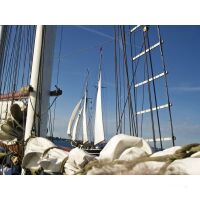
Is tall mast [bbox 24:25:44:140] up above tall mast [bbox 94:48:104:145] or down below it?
below

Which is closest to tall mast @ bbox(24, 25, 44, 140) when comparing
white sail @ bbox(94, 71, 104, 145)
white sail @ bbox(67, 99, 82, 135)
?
white sail @ bbox(94, 71, 104, 145)

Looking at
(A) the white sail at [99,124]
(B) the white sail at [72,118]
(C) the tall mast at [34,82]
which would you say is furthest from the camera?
(B) the white sail at [72,118]

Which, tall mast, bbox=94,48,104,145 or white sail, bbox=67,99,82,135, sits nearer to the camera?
tall mast, bbox=94,48,104,145

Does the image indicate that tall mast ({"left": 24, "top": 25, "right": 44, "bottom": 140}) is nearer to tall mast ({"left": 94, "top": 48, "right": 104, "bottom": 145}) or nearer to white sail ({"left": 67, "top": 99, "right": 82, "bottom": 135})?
tall mast ({"left": 94, "top": 48, "right": 104, "bottom": 145})

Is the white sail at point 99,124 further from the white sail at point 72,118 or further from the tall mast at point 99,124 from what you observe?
the white sail at point 72,118

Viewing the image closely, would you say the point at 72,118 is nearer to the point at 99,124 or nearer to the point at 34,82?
the point at 99,124

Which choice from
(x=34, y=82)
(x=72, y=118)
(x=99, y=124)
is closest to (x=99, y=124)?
(x=99, y=124)

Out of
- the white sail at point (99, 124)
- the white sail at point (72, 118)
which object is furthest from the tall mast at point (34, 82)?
the white sail at point (72, 118)
